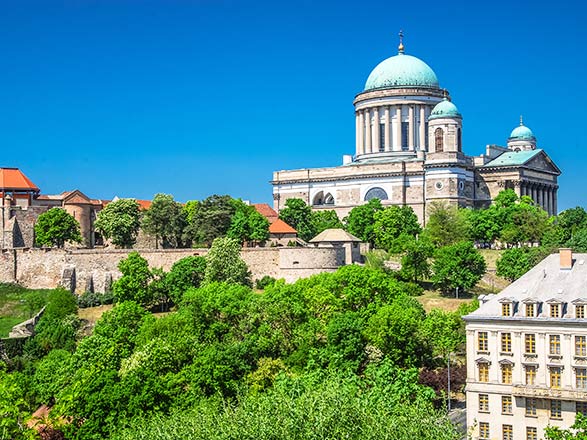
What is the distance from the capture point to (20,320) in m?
76.8

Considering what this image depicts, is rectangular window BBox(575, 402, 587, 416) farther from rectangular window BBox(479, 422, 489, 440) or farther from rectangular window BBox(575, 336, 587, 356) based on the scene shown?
rectangular window BBox(479, 422, 489, 440)

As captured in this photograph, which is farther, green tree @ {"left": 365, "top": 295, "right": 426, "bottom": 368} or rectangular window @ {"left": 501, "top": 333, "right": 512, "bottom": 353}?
green tree @ {"left": 365, "top": 295, "right": 426, "bottom": 368}

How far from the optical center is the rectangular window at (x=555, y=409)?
150ft

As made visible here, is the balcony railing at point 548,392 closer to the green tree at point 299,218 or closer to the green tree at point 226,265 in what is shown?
the green tree at point 226,265

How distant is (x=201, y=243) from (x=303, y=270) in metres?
14.6

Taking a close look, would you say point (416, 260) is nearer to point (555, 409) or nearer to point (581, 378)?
point (555, 409)

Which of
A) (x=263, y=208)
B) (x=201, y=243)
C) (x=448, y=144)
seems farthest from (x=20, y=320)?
(x=448, y=144)

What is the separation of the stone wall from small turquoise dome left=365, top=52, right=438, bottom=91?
131 feet

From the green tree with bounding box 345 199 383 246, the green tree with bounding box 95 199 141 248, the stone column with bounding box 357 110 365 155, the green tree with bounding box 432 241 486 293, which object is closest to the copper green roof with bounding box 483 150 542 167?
the stone column with bounding box 357 110 365 155

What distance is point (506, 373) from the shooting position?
155ft

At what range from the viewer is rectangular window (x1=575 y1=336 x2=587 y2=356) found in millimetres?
45406

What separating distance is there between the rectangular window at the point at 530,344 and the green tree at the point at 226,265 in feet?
109

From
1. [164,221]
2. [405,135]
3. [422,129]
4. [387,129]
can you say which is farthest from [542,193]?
[164,221]

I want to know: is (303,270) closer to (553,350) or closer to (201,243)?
(201,243)
